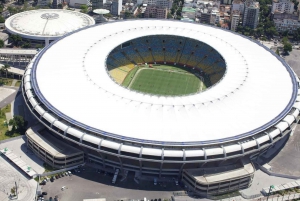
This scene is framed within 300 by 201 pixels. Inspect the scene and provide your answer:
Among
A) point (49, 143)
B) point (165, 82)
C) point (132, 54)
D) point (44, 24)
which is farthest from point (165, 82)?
point (44, 24)

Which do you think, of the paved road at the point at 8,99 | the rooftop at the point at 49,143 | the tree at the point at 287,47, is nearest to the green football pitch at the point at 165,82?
the paved road at the point at 8,99

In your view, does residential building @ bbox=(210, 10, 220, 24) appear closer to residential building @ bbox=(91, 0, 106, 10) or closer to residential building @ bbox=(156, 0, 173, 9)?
residential building @ bbox=(156, 0, 173, 9)

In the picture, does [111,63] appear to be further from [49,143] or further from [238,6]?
[238,6]

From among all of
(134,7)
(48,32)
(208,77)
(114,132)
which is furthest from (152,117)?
(134,7)

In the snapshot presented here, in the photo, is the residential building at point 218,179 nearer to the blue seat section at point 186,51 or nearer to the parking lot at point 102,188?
the parking lot at point 102,188

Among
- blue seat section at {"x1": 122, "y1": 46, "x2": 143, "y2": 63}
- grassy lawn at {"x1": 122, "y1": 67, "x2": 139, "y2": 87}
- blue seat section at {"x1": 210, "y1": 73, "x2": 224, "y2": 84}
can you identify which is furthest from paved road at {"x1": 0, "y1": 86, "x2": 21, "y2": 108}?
blue seat section at {"x1": 210, "y1": 73, "x2": 224, "y2": 84}

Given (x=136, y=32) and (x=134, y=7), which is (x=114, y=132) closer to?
A: (x=136, y=32)
